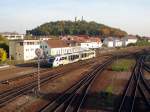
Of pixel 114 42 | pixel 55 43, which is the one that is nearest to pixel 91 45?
pixel 114 42

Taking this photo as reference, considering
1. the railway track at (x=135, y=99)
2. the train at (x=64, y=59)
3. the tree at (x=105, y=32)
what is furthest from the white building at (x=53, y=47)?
Answer: the tree at (x=105, y=32)

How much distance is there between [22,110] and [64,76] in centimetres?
1825

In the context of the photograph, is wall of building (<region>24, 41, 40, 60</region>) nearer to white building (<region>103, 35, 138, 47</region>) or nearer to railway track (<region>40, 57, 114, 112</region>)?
railway track (<region>40, 57, 114, 112</region>)

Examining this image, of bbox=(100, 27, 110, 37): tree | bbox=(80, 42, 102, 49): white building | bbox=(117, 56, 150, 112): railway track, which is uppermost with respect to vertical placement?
bbox=(100, 27, 110, 37): tree

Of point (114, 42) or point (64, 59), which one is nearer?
point (64, 59)

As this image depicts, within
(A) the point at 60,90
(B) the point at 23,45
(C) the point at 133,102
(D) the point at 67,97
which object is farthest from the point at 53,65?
(C) the point at 133,102

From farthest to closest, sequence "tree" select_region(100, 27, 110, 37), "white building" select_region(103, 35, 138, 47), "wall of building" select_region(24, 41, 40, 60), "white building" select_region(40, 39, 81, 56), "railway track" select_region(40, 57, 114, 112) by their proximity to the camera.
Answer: "tree" select_region(100, 27, 110, 37) → "white building" select_region(103, 35, 138, 47) → "white building" select_region(40, 39, 81, 56) → "wall of building" select_region(24, 41, 40, 60) → "railway track" select_region(40, 57, 114, 112)

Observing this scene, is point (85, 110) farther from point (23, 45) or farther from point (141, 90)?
point (23, 45)

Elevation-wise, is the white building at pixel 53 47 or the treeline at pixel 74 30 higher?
the treeline at pixel 74 30

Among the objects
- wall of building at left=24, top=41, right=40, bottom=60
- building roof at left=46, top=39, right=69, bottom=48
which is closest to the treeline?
building roof at left=46, top=39, right=69, bottom=48

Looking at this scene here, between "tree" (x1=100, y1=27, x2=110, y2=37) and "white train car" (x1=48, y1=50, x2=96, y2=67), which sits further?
"tree" (x1=100, y1=27, x2=110, y2=37)

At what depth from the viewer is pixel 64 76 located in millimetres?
38469

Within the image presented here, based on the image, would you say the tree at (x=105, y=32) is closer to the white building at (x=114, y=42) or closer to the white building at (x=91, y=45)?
the white building at (x=114, y=42)

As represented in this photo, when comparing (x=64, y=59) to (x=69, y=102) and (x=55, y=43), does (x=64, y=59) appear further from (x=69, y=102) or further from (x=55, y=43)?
(x=69, y=102)
